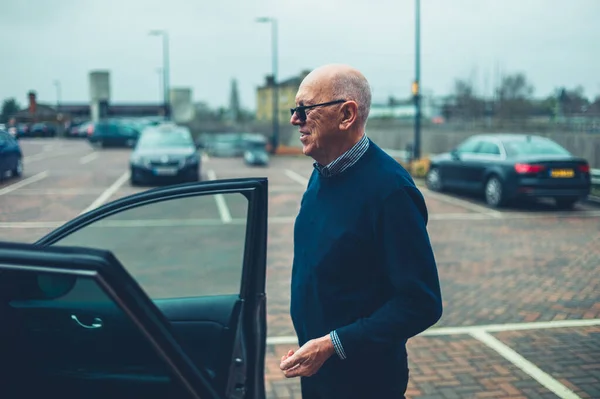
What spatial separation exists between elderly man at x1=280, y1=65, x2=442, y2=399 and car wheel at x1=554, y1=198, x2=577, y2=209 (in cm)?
1086

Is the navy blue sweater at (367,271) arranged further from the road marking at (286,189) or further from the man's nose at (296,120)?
the road marking at (286,189)

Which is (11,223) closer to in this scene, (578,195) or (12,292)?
(12,292)

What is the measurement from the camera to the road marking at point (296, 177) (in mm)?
17397

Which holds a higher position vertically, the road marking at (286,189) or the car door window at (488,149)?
the car door window at (488,149)

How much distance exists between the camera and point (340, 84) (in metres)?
2.06

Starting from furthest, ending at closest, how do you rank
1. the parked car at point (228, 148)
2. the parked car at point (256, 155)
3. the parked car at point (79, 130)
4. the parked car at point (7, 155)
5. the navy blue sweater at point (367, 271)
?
the parked car at point (79, 130) < the parked car at point (228, 148) < the parked car at point (256, 155) < the parked car at point (7, 155) < the navy blue sweater at point (367, 271)

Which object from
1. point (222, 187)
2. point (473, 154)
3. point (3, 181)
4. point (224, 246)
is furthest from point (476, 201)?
point (222, 187)

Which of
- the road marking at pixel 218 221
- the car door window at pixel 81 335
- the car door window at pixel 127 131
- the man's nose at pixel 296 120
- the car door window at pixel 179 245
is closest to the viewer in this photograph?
the car door window at pixel 81 335

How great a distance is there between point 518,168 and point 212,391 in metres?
10.8

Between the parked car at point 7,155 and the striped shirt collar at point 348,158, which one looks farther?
the parked car at point 7,155

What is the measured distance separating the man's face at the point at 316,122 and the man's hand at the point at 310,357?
61 centimetres

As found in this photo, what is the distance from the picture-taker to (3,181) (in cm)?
735

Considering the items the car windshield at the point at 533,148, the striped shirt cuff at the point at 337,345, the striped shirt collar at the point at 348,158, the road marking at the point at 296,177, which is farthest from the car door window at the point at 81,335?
the road marking at the point at 296,177

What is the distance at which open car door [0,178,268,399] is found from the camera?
1630 mm
